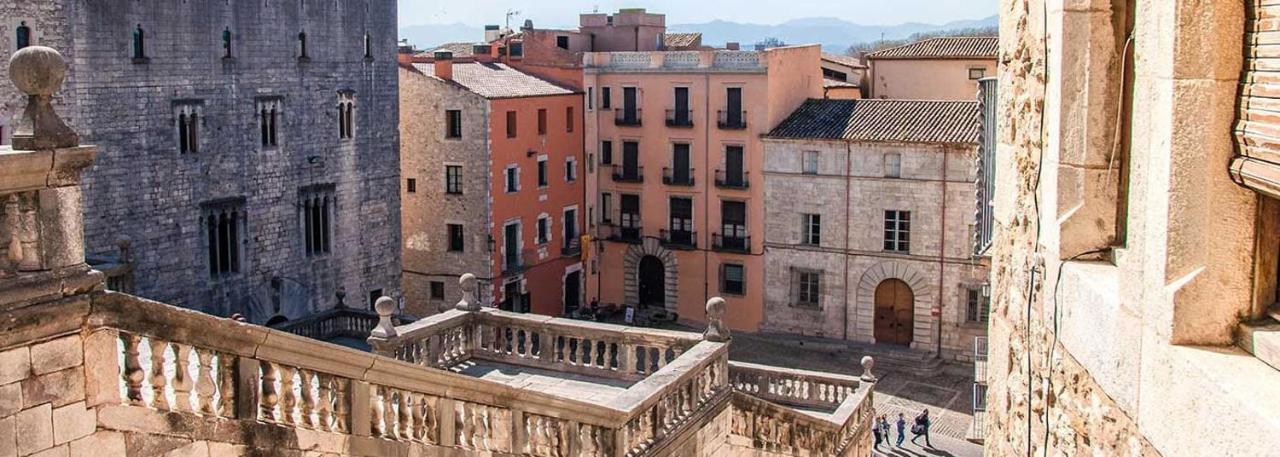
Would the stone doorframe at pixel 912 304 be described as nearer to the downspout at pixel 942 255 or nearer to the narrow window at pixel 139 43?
the downspout at pixel 942 255

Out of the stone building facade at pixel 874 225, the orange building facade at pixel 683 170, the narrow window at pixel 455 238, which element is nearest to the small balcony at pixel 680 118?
the orange building facade at pixel 683 170

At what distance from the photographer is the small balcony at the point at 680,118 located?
46094mm

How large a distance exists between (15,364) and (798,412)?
1266 cm

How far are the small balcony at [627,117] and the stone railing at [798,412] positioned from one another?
2672 cm

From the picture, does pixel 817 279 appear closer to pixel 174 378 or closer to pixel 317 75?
pixel 317 75

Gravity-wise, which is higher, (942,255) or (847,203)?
(847,203)

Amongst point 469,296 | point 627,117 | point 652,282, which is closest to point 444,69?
point 627,117

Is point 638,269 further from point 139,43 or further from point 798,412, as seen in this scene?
point 798,412

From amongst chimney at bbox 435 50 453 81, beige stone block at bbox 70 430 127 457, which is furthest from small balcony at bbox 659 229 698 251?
beige stone block at bbox 70 430 127 457

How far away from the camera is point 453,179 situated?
4362 centimetres

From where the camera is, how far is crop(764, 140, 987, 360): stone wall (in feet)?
135

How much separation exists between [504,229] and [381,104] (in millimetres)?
7228

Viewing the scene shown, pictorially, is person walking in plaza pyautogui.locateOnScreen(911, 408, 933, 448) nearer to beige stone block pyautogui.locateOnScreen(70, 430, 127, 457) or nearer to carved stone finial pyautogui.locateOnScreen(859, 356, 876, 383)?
carved stone finial pyautogui.locateOnScreen(859, 356, 876, 383)

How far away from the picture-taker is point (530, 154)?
45.2m
